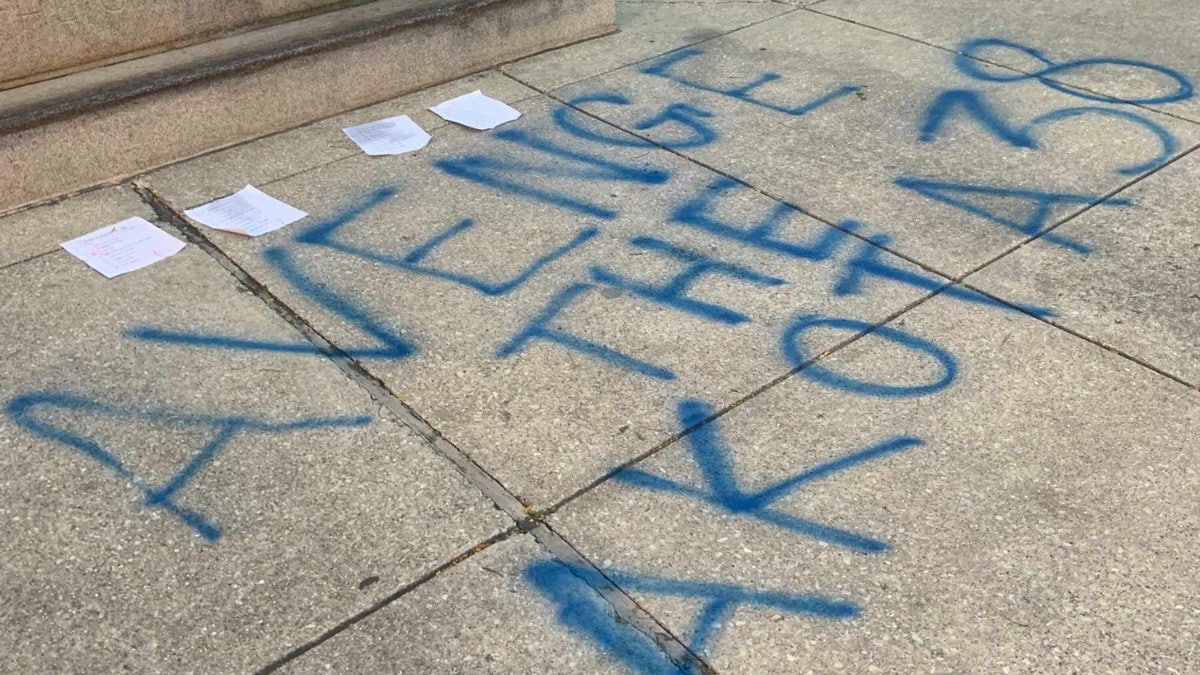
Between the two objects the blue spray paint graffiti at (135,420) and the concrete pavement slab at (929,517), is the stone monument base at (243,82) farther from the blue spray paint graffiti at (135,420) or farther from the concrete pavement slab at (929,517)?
the concrete pavement slab at (929,517)

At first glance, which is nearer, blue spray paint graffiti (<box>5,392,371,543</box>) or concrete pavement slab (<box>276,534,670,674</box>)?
concrete pavement slab (<box>276,534,670,674</box>)

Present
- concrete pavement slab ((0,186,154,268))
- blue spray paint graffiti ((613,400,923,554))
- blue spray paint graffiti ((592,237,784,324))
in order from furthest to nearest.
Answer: concrete pavement slab ((0,186,154,268)) → blue spray paint graffiti ((592,237,784,324)) → blue spray paint graffiti ((613,400,923,554))

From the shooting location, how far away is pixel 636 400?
296 centimetres

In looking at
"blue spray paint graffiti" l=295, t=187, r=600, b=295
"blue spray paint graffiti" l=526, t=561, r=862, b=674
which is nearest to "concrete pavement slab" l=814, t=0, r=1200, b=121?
"blue spray paint graffiti" l=295, t=187, r=600, b=295

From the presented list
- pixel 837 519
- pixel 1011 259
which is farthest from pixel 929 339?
pixel 837 519

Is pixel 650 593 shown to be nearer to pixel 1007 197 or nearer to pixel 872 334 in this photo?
pixel 872 334

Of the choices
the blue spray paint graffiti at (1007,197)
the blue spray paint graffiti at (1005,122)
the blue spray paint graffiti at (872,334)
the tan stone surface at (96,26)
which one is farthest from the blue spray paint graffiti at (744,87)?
the tan stone surface at (96,26)

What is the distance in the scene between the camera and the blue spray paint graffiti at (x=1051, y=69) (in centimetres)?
461

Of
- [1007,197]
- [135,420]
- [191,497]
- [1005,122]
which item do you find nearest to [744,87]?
[1005,122]

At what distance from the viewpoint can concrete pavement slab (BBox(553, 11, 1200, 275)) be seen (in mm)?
3820

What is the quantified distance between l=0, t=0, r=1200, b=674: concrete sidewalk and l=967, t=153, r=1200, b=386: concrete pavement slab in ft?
0.05

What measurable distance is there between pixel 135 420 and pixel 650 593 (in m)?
1.43

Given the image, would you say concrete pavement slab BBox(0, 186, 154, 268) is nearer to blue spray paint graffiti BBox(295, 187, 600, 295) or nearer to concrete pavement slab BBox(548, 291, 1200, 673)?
blue spray paint graffiti BBox(295, 187, 600, 295)

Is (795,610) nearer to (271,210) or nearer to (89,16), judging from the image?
(271,210)
